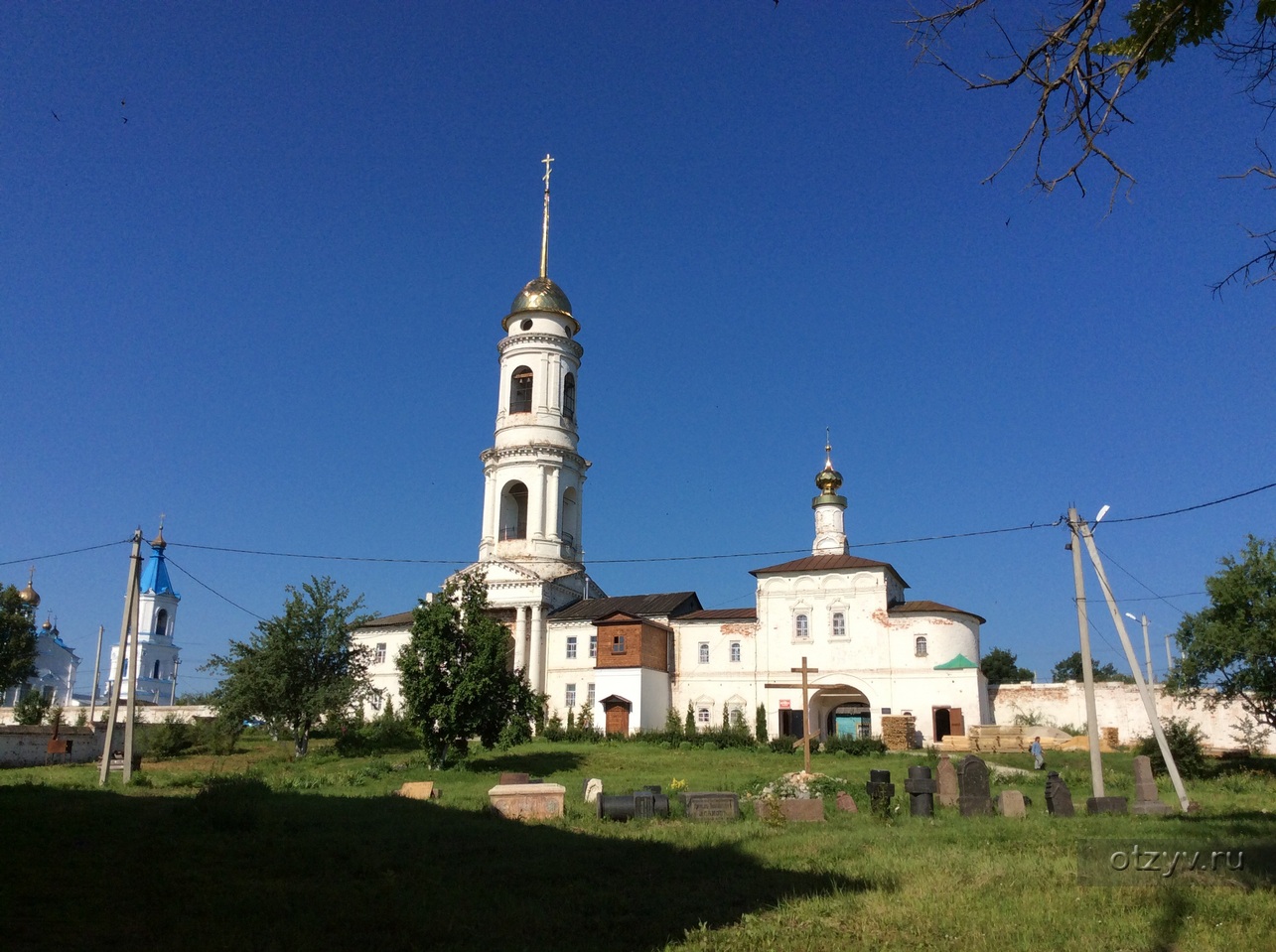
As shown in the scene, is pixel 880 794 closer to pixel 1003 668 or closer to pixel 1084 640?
pixel 1084 640

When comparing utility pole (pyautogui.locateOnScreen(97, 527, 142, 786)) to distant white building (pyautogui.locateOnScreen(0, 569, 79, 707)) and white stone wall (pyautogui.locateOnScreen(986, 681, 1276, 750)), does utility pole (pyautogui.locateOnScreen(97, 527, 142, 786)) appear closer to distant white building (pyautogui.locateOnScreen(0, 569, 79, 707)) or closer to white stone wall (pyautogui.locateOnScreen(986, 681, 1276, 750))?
white stone wall (pyautogui.locateOnScreen(986, 681, 1276, 750))

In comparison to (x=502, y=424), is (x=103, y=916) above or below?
below

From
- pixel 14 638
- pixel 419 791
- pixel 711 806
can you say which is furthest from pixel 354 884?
pixel 14 638

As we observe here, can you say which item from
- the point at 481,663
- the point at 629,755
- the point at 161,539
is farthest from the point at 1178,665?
the point at 161,539

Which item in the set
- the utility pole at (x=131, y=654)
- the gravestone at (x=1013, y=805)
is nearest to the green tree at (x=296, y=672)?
the utility pole at (x=131, y=654)

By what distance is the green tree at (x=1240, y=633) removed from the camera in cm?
3067

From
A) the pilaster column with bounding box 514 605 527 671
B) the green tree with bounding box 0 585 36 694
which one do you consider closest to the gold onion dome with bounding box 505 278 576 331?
the pilaster column with bounding box 514 605 527 671

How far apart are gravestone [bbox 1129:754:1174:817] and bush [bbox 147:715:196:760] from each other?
3147cm

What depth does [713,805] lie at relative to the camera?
53.0 ft

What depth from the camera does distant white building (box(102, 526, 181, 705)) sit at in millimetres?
75938

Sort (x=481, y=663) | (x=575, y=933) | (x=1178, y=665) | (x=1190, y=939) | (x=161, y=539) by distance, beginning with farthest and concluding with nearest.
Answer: (x=161, y=539) < (x=1178, y=665) < (x=481, y=663) < (x=575, y=933) < (x=1190, y=939)

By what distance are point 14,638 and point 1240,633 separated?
198ft

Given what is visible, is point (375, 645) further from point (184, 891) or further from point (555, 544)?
point (184, 891)

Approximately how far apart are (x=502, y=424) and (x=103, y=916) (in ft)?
135
